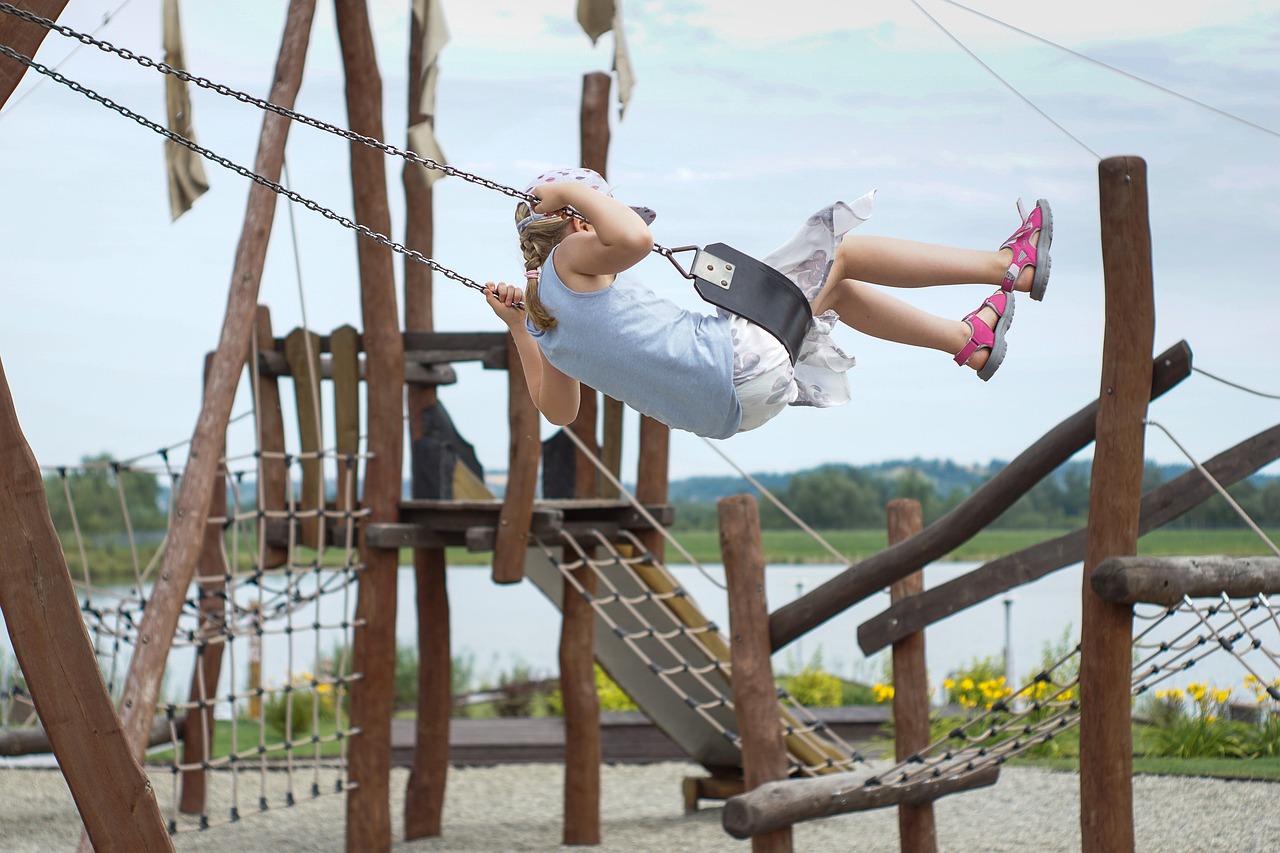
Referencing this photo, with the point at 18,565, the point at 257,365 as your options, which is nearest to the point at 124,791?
the point at 18,565

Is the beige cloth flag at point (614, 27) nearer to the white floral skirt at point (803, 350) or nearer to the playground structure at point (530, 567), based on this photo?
the playground structure at point (530, 567)

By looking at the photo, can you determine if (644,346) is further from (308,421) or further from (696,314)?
(308,421)

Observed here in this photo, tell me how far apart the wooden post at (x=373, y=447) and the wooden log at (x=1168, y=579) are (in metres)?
3.47

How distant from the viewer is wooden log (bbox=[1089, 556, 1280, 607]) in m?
3.56

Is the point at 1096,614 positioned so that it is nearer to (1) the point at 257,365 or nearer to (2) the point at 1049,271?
(2) the point at 1049,271

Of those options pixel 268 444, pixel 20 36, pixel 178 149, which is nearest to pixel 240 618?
pixel 268 444

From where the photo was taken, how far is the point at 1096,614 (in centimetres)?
367

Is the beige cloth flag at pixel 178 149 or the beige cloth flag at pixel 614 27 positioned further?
the beige cloth flag at pixel 614 27

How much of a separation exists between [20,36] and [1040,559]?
3513 millimetres

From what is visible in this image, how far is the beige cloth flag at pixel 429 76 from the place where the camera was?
597 centimetres

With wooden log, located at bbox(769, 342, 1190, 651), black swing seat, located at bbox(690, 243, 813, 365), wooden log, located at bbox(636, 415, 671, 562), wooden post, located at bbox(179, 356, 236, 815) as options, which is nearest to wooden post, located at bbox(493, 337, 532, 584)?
wooden log, located at bbox(636, 415, 671, 562)

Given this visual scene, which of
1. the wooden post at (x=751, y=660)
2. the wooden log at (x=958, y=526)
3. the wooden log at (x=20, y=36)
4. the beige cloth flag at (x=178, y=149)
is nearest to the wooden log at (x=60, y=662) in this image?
the wooden log at (x=20, y=36)

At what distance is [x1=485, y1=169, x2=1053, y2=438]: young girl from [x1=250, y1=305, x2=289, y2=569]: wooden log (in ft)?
10.9

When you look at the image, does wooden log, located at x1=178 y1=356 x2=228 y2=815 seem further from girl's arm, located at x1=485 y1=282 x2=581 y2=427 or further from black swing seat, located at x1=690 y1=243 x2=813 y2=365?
black swing seat, located at x1=690 y1=243 x2=813 y2=365
